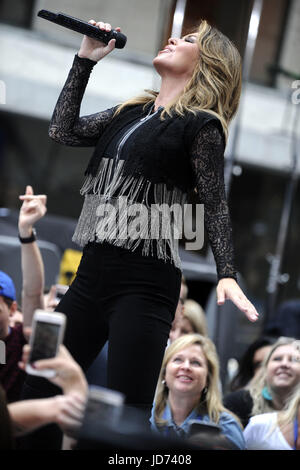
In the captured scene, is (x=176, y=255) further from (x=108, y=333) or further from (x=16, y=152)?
(x=16, y=152)

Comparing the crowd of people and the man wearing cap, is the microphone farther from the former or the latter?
the man wearing cap

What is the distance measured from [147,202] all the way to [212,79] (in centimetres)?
36

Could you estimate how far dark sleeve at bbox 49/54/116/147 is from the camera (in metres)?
2.02

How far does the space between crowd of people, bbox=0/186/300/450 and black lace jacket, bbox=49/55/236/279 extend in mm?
246

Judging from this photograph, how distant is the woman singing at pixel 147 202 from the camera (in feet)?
6.05

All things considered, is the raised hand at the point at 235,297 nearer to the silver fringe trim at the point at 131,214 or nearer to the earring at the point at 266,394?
the silver fringe trim at the point at 131,214

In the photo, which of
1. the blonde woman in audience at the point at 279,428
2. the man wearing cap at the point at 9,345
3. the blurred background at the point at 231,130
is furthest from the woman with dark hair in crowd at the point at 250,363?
the man wearing cap at the point at 9,345

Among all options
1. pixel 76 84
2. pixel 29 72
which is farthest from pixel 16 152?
pixel 76 84

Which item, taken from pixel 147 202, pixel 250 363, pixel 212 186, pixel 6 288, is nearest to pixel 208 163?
pixel 212 186

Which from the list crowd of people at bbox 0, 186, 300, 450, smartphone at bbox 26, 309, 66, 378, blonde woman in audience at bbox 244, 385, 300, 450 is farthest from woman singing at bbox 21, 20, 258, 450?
blonde woman in audience at bbox 244, 385, 300, 450

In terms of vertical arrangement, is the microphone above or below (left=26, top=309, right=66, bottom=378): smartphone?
above

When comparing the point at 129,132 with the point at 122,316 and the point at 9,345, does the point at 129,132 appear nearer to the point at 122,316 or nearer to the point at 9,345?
the point at 122,316

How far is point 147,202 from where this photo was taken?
193 centimetres
